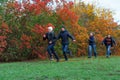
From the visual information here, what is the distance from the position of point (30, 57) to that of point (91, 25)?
31.1 ft

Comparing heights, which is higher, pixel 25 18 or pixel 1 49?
pixel 25 18

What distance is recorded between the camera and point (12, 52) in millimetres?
30266

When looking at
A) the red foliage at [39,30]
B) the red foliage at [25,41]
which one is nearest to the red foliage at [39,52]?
the red foliage at [25,41]

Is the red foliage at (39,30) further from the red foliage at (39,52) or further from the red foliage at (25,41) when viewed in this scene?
the red foliage at (39,52)

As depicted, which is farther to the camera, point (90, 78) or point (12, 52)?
point (12, 52)

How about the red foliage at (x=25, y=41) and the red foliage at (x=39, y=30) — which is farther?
the red foliage at (x=25, y=41)

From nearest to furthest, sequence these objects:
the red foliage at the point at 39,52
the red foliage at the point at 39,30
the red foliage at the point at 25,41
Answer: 1. the red foliage at the point at 39,30
2. the red foliage at the point at 25,41
3. the red foliage at the point at 39,52

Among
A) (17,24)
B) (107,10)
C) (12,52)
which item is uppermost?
(107,10)

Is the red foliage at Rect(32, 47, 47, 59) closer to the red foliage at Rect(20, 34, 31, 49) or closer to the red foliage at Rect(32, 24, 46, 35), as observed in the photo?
the red foliage at Rect(20, 34, 31, 49)

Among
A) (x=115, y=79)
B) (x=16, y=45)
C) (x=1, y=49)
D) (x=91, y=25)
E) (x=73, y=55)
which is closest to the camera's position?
(x=115, y=79)

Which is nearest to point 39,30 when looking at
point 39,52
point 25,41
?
point 25,41

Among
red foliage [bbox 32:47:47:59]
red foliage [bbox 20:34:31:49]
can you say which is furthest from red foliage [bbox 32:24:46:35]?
red foliage [bbox 32:47:47:59]

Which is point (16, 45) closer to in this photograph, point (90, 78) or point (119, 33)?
point (119, 33)

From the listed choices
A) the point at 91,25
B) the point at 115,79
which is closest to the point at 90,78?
the point at 115,79
